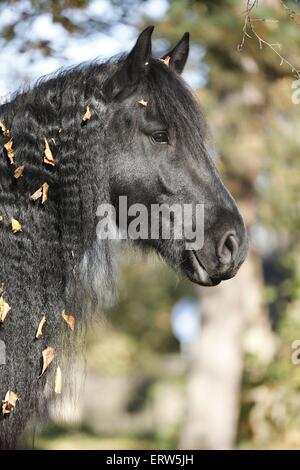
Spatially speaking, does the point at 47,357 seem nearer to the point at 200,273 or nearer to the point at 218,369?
the point at 200,273

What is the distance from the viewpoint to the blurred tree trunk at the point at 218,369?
11812 mm

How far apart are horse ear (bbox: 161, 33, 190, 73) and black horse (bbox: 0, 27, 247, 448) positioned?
19.5 inches

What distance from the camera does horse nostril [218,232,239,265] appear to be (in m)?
4.21

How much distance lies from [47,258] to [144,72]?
121cm

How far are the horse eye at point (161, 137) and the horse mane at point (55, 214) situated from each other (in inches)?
2.8

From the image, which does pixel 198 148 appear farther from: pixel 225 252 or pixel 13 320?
pixel 13 320

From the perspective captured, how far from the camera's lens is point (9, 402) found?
3.97 metres

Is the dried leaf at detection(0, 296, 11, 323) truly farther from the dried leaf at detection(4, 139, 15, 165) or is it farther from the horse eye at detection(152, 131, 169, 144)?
the horse eye at detection(152, 131, 169, 144)

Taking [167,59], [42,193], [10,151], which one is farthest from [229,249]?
[167,59]

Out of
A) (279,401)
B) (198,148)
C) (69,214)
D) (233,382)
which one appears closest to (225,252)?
(198,148)

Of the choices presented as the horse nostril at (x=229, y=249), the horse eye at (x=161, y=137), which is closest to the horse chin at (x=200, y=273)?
the horse nostril at (x=229, y=249)

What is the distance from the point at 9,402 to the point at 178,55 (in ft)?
8.01

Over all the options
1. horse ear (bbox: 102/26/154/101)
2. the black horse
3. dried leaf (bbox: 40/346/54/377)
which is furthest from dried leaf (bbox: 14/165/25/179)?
dried leaf (bbox: 40/346/54/377)

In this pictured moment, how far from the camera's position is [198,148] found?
435 centimetres
